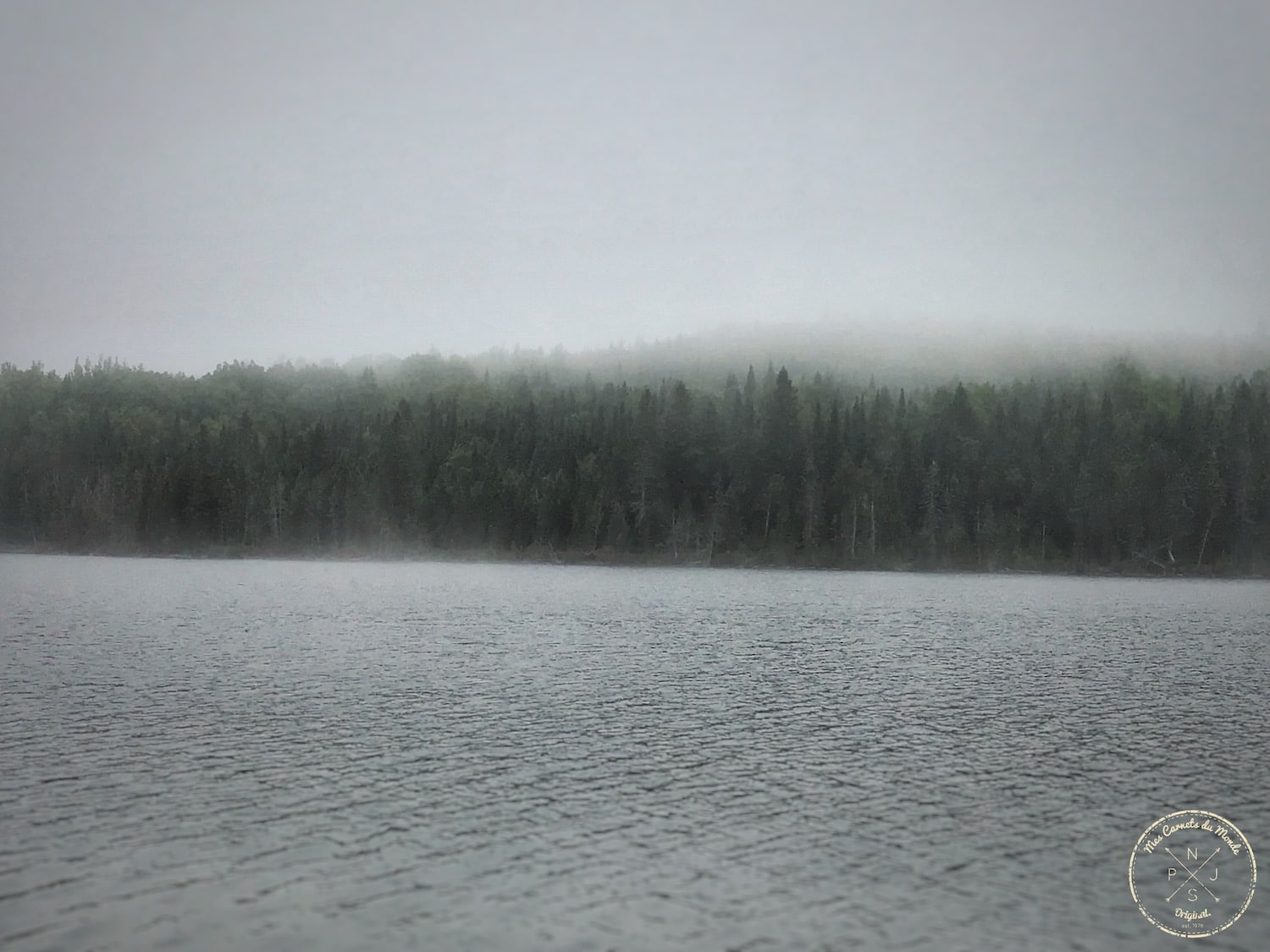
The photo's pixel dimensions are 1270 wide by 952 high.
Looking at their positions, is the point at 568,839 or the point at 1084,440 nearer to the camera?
the point at 568,839

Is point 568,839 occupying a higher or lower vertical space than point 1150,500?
lower

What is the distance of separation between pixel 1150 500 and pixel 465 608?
132 m

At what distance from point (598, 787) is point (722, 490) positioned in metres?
155

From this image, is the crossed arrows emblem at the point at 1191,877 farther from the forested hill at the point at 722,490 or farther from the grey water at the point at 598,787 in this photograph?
→ the forested hill at the point at 722,490

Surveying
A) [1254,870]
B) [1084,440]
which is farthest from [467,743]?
[1084,440]

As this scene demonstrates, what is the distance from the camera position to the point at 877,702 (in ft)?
116

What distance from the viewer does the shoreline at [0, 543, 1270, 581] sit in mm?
161500

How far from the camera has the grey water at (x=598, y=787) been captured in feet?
49.9

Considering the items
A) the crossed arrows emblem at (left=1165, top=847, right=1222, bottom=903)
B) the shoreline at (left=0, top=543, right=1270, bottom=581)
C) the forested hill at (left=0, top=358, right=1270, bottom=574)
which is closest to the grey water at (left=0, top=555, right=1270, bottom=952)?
the crossed arrows emblem at (left=1165, top=847, right=1222, bottom=903)

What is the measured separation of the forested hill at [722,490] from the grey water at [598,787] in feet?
380

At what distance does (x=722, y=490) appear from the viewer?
176750mm

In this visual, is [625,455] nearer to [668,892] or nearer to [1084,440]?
[1084,440]

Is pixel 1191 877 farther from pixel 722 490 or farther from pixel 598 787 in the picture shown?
pixel 722 490

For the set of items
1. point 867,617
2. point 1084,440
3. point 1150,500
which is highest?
point 1084,440
